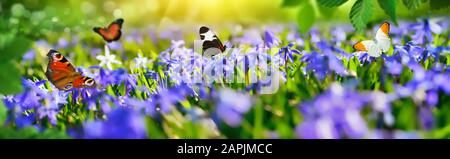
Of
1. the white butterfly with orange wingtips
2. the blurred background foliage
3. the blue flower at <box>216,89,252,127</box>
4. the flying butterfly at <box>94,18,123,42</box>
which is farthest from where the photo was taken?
the flying butterfly at <box>94,18,123,42</box>

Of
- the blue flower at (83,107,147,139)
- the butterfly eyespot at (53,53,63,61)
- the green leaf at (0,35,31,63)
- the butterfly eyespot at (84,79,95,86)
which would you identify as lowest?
the blue flower at (83,107,147,139)

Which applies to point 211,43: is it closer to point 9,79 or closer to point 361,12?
point 361,12

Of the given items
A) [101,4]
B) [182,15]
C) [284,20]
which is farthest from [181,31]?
[101,4]

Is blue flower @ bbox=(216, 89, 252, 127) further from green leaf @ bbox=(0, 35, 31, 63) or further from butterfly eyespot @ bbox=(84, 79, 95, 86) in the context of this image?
butterfly eyespot @ bbox=(84, 79, 95, 86)

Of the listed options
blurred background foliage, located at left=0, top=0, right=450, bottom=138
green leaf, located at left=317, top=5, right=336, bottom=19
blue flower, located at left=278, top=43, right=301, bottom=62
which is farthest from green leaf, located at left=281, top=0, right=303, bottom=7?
blue flower, located at left=278, top=43, right=301, bottom=62

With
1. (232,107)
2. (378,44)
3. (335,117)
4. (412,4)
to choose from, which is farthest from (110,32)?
(335,117)

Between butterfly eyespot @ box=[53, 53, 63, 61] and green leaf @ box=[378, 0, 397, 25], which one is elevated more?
green leaf @ box=[378, 0, 397, 25]
